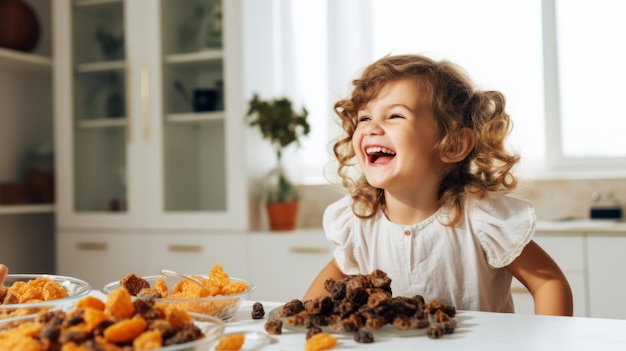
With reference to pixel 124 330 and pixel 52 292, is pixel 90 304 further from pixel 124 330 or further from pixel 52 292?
pixel 52 292

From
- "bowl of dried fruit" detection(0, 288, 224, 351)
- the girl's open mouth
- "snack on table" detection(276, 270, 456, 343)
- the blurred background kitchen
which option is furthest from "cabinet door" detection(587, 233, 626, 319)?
"bowl of dried fruit" detection(0, 288, 224, 351)

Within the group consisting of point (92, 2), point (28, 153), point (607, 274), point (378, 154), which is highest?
point (92, 2)

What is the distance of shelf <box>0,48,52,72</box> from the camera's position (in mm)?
2953

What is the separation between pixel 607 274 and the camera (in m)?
2.19

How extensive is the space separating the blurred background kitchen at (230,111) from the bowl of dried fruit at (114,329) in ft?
6.39

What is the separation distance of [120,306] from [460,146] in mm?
871

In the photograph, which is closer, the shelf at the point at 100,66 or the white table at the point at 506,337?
the white table at the point at 506,337

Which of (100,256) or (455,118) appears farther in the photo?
(100,256)

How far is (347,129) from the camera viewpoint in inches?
56.9

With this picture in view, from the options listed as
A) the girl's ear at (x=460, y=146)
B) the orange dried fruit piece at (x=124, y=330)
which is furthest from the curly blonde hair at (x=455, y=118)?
the orange dried fruit piece at (x=124, y=330)

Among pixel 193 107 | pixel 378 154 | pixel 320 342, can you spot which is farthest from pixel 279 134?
pixel 320 342

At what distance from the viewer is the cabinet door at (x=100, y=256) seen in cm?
299

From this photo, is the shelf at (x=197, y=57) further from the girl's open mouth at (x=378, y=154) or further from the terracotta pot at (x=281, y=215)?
the girl's open mouth at (x=378, y=154)

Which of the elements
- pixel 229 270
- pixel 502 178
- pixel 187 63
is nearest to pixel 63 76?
pixel 187 63
